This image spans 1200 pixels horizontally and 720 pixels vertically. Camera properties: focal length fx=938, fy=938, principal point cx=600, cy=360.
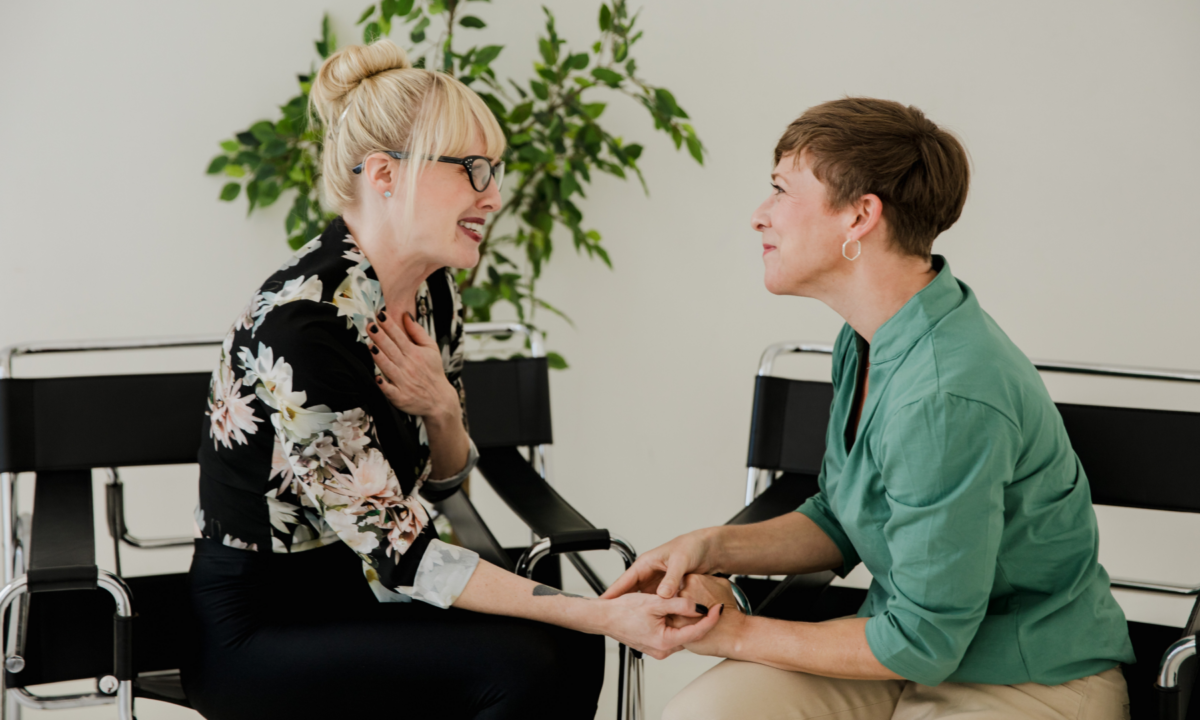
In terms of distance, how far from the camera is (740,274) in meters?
2.71

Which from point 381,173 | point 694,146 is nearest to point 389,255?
point 381,173

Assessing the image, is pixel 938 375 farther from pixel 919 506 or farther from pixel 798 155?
pixel 798 155

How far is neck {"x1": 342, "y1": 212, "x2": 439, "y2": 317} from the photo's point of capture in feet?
4.71

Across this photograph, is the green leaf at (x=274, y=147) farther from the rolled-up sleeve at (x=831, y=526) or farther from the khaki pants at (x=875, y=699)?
the khaki pants at (x=875, y=699)

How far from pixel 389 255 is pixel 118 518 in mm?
950

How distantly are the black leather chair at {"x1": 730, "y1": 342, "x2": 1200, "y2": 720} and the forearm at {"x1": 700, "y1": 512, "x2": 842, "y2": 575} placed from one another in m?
0.08

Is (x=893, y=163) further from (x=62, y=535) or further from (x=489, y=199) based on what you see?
(x=62, y=535)

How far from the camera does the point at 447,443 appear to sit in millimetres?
1637

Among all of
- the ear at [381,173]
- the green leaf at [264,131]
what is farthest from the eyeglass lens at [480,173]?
the green leaf at [264,131]

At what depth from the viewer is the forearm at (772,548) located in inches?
57.8

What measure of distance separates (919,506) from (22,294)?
224 centimetres

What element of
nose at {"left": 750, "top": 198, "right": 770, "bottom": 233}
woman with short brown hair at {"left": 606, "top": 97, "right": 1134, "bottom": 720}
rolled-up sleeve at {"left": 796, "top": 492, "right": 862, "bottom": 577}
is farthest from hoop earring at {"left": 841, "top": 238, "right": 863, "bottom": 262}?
rolled-up sleeve at {"left": 796, "top": 492, "right": 862, "bottom": 577}

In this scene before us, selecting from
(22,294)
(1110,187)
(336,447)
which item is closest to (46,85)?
(22,294)

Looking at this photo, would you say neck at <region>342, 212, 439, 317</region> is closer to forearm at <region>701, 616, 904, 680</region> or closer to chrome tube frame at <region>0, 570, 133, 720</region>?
chrome tube frame at <region>0, 570, 133, 720</region>
